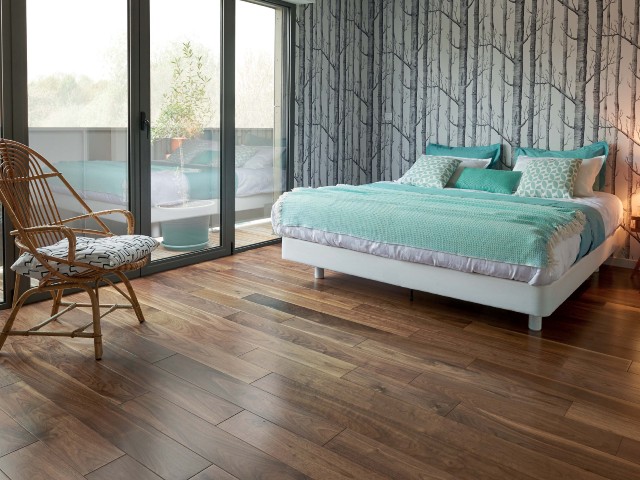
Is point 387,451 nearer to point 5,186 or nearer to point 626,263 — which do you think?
point 5,186

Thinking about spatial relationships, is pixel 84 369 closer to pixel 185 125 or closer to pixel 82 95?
pixel 82 95

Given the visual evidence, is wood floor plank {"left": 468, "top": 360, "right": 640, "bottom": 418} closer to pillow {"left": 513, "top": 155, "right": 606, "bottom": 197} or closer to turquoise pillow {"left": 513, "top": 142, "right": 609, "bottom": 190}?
pillow {"left": 513, "top": 155, "right": 606, "bottom": 197}

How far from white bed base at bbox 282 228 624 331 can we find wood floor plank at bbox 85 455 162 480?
6.59ft

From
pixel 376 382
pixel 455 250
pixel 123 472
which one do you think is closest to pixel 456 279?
pixel 455 250

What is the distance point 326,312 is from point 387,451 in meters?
1.51

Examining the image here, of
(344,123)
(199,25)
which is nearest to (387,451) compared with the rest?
(199,25)

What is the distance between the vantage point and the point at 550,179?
4258 mm

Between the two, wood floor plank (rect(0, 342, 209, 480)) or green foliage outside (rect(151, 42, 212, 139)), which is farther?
green foliage outside (rect(151, 42, 212, 139))

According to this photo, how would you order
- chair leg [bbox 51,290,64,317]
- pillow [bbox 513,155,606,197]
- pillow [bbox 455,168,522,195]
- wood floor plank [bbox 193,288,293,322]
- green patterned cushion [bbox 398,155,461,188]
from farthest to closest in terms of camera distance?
green patterned cushion [bbox 398,155,461,188]
pillow [bbox 455,168,522,195]
pillow [bbox 513,155,606,197]
wood floor plank [bbox 193,288,293,322]
chair leg [bbox 51,290,64,317]

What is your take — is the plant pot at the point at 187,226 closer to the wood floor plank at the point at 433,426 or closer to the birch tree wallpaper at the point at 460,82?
the birch tree wallpaper at the point at 460,82

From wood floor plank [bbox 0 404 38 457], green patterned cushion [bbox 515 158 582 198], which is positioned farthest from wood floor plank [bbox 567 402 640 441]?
green patterned cushion [bbox 515 158 582 198]

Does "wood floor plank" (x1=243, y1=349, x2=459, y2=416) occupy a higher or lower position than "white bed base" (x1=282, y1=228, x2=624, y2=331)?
lower

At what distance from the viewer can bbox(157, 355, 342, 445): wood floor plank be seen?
2086 mm

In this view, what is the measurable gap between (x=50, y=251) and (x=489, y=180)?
3194 millimetres
